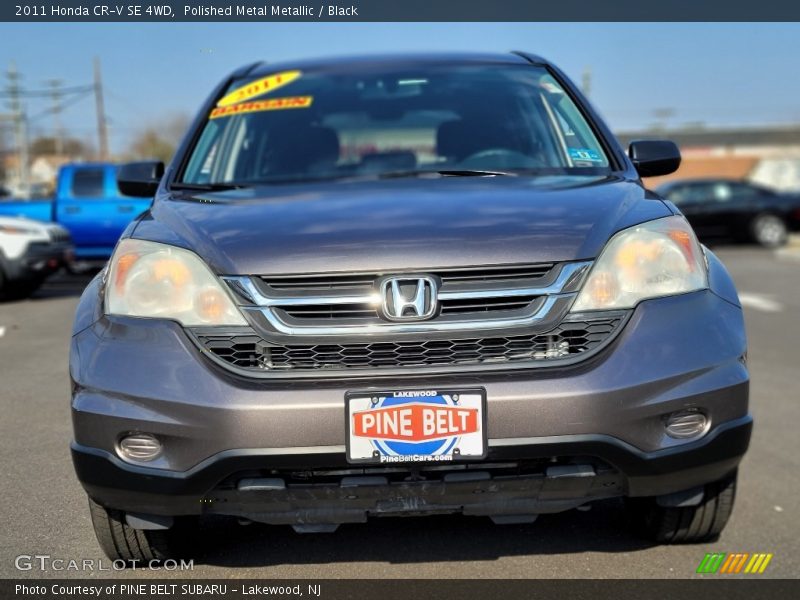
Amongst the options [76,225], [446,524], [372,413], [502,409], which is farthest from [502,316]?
[76,225]

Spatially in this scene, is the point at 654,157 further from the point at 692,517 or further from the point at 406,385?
the point at 406,385

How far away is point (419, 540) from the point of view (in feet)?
11.1

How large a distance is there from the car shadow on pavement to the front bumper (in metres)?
0.55

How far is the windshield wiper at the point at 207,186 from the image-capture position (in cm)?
354

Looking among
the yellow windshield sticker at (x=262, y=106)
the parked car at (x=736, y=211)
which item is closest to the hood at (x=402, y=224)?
the yellow windshield sticker at (x=262, y=106)

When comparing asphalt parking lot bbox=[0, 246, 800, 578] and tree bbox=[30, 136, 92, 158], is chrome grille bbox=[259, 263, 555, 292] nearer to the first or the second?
asphalt parking lot bbox=[0, 246, 800, 578]

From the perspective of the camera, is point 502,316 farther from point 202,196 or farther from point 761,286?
point 761,286

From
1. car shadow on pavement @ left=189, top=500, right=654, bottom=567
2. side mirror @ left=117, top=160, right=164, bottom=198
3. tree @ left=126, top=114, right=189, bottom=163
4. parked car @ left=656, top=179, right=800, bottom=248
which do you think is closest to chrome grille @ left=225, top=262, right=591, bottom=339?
car shadow on pavement @ left=189, top=500, right=654, bottom=567

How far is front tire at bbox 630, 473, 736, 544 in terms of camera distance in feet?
10.2

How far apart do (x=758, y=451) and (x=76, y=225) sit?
43.4 ft

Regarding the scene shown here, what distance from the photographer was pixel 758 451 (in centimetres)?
460

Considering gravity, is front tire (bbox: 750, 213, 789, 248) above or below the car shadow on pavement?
below

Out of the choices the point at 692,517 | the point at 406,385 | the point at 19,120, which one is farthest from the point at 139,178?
the point at 19,120
